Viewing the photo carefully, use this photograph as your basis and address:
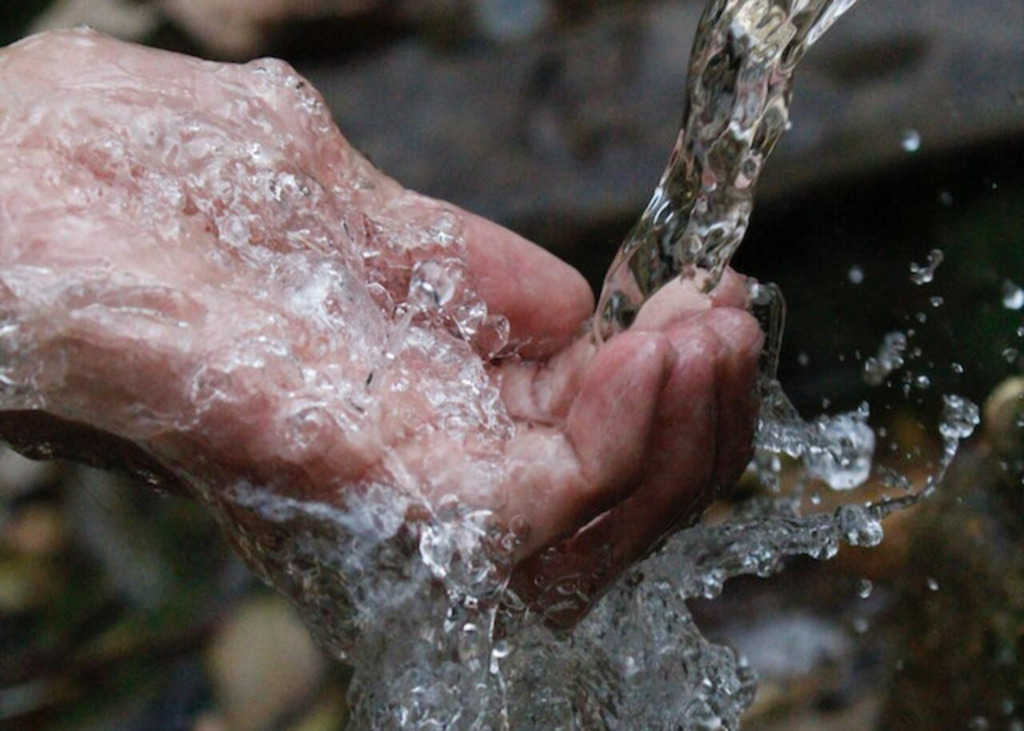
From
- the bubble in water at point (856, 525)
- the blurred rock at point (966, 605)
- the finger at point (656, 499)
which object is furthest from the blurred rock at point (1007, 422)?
the finger at point (656, 499)

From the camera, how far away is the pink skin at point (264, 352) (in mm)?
1314

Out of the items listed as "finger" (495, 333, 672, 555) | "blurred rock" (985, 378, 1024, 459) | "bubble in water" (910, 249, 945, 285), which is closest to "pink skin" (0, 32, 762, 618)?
"finger" (495, 333, 672, 555)

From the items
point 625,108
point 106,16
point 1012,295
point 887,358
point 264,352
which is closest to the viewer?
point 264,352

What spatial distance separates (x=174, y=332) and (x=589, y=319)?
53 centimetres

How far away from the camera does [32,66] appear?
158 centimetres

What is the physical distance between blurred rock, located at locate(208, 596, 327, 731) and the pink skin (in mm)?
1807

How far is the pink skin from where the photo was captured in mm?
1314

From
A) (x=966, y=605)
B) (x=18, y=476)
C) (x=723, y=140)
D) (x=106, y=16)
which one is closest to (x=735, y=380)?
(x=723, y=140)

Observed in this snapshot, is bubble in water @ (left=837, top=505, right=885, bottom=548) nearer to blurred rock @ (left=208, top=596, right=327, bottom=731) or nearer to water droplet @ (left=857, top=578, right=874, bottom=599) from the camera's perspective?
water droplet @ (left=857, top=578, right=874, bottom=599)

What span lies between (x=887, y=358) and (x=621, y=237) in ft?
2.37

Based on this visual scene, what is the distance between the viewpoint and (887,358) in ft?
9.18

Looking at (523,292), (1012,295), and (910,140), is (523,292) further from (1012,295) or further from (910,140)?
(910,140)

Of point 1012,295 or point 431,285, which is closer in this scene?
point 431,285

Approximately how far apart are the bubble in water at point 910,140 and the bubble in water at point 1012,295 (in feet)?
1.24
